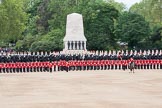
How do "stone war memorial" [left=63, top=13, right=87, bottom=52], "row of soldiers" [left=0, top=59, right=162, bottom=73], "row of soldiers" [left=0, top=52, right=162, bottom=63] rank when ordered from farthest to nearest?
"stone war memorial" [left=63, top=13, right=87, bottom=52] < "row of soldiers" [left=0, top=59, right=162, bottom=73] < "row of soldiers" [left=0, top=52, right=162, bottom=63]

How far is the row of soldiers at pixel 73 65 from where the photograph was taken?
3831cm

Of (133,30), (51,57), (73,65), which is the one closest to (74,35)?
(133,30)

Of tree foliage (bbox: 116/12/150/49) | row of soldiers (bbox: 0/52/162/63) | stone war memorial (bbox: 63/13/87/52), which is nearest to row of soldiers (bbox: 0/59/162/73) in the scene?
row of soldiers (bbox: 0/52/162/63)

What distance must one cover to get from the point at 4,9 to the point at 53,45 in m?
7.57

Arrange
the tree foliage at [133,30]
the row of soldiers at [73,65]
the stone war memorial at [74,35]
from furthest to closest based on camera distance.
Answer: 1. the tree foliage at [133,30]
2. the stone war memorial at [74,35]
3. the row of soldiers at [73,65]

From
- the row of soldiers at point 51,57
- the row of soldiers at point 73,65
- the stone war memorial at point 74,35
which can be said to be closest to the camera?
the row of soldiers at point 51,57

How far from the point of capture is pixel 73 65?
1555 inches

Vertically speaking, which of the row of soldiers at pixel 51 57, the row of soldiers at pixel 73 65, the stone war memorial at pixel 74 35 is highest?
the stone war memorial at pixel 74 35

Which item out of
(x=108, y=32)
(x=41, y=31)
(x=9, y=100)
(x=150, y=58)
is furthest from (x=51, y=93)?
(x=41, y=31)

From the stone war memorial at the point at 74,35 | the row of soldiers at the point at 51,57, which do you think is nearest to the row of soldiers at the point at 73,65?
the row of soldiers at the point at 51,57

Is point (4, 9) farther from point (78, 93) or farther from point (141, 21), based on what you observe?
point (78, 93)

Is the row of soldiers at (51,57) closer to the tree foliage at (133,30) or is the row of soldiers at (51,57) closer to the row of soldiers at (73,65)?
the row of soldiers at (73,65)

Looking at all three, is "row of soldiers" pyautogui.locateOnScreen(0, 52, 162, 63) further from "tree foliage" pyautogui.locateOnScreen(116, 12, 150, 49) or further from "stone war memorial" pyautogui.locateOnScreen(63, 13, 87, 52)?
"tree foliage" pyautogui.locateOnScreen(116, 12, 150, 49)

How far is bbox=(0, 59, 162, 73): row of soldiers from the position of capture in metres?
38.3
